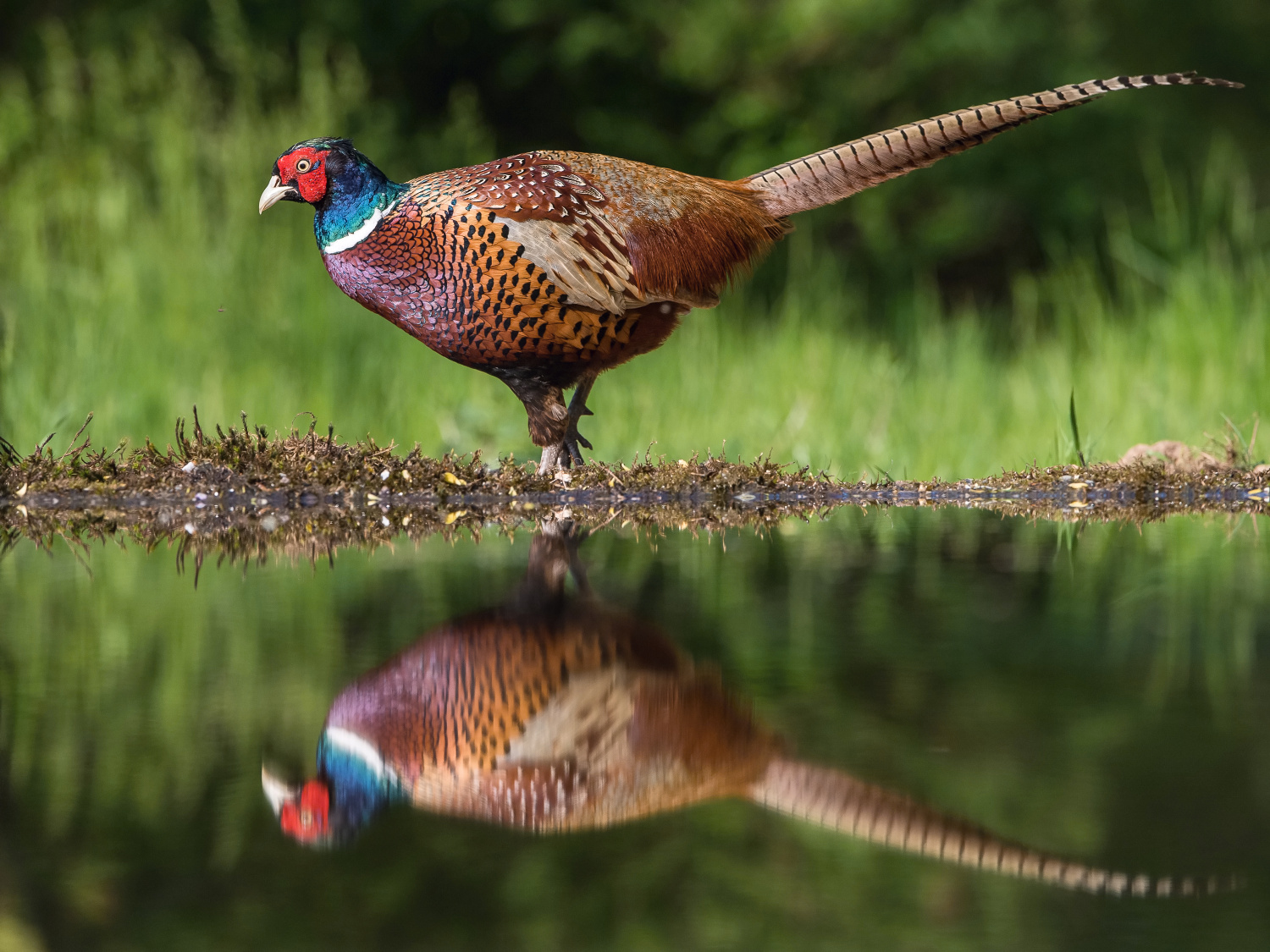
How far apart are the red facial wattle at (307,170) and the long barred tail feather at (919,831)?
388cm

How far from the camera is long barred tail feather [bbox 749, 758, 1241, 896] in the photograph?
1.90m

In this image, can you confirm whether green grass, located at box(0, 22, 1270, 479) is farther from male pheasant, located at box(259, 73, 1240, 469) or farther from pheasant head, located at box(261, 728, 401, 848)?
pheasant head, located at box(261, 728, 401, 848)

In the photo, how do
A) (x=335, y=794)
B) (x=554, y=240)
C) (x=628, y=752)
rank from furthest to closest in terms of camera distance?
1. (x=554, y=240)
2. (x=628, y=752)
3. (x=335, y=794)

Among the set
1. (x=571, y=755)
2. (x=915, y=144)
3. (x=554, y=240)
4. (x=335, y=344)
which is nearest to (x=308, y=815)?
(x=571, y=755)

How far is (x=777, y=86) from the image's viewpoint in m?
13.7

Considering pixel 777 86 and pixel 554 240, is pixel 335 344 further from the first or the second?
pixel 777 86

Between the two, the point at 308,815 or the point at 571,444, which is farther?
the point at 571,444

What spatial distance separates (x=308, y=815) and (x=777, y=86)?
12323 mm

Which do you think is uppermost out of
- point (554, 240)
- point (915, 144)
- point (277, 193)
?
point (915, 144)

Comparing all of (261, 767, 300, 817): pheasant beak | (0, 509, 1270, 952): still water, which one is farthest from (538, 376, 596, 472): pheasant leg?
(261, 767, 300, 817): pheasant beak

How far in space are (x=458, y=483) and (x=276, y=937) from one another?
13.2 ft

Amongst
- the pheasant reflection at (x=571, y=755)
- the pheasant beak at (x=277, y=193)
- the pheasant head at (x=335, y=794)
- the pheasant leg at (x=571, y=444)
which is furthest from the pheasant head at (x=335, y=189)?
the pheasant head at (x=335, y=794)

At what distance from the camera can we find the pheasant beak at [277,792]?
2247mm

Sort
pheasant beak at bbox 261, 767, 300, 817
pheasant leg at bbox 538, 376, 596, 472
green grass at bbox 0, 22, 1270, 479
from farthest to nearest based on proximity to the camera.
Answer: green grass at bbox 0, 22, 1270, 479
pheasant leg at bbox 538, 376, 596, 472
pheasant beak at bbox 261, 767, 300, 817
